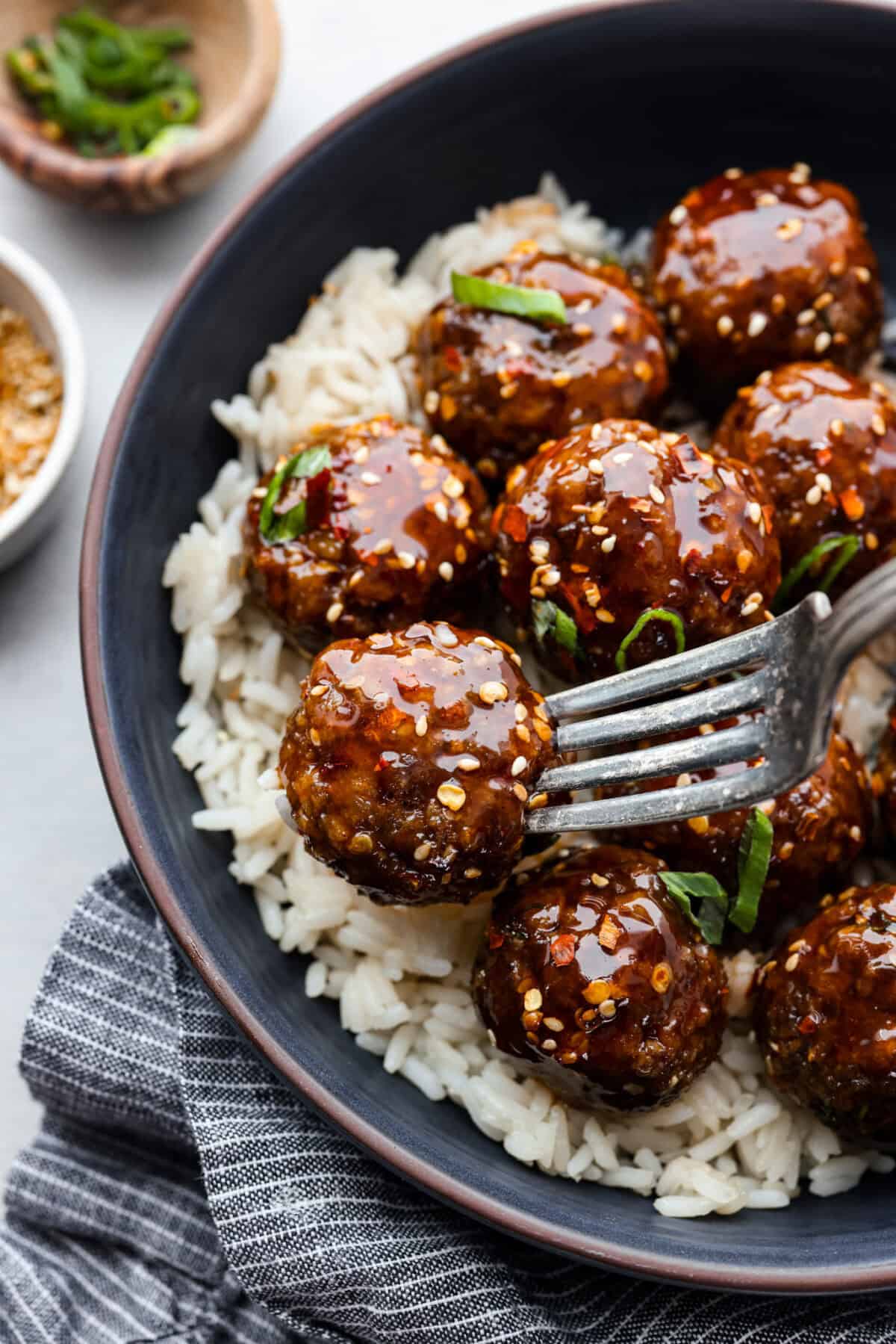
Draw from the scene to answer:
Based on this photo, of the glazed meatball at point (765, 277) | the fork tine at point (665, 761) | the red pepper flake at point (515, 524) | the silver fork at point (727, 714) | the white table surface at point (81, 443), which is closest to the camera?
the silver fork at point (727, 714)

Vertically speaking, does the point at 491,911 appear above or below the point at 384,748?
below

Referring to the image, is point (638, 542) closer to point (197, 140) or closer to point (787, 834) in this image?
point (787, 834)

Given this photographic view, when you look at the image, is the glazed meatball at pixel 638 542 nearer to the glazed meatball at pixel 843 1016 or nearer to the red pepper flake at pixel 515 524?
the red pepper flake at pixel 515 524

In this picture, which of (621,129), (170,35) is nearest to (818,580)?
(621,129)

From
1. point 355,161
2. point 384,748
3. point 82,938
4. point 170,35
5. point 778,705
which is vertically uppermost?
point 170,35

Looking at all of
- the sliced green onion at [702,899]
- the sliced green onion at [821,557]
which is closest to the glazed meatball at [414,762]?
the sliced green onion at [702,899]

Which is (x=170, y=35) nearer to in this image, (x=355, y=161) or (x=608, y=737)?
(x=355, y=161)

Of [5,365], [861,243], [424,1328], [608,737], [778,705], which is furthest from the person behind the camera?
[5,365]

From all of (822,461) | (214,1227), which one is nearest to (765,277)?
(822,461)
